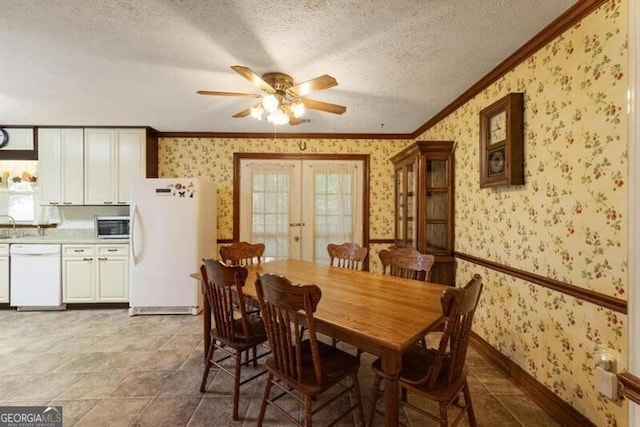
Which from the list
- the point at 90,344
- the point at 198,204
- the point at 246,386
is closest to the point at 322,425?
the point at 246,386

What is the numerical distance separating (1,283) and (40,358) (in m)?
1.92

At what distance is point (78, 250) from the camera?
3611mm

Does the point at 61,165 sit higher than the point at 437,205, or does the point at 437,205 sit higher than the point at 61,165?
the point at 61,165

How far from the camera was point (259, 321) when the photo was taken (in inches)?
84.7

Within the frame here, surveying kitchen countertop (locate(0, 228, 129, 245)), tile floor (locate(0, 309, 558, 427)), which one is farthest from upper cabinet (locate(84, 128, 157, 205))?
tile floor (locate(0, 309, 558, 427))

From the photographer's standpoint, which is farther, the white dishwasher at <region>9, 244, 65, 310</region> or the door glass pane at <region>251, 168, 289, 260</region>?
the door glass pane at <region>251, 168, 289, 260</region>

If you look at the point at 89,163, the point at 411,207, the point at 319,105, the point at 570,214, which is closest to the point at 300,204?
the point at 411,207

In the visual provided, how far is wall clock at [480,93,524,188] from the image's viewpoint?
6.78 feet

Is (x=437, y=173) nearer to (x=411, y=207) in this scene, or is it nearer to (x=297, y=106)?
(x=411, y=207)

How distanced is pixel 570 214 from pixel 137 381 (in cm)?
312

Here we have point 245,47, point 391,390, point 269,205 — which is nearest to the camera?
point 391,390

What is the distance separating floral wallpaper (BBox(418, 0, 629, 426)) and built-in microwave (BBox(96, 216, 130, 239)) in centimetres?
418

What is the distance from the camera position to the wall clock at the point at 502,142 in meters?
2.07

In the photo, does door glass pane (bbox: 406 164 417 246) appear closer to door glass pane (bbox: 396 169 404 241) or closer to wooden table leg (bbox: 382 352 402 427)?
door glass pane (bbox: 396 169 404 241)
